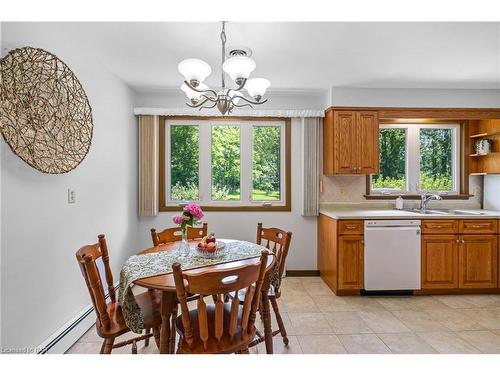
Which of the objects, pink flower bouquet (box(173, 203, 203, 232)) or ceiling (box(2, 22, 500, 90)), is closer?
pink flower bouquet (box(173, 203, 203, 232))

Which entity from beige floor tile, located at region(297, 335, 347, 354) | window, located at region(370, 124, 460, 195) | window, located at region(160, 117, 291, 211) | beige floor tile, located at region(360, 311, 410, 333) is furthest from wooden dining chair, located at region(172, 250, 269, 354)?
window, located at region(370, 124, 460, 195)

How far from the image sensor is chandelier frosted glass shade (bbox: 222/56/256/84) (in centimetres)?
173

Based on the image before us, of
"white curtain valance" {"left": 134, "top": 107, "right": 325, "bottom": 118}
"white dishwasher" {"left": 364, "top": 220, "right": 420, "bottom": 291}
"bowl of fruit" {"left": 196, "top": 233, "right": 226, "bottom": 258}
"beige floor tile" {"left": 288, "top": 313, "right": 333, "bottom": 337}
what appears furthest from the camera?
"white curtain valance" {"left": 134, "top": 107, "right": 325, "bottom": 118}

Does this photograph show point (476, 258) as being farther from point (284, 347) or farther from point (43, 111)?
point (43, 111)

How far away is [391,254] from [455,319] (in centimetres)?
78

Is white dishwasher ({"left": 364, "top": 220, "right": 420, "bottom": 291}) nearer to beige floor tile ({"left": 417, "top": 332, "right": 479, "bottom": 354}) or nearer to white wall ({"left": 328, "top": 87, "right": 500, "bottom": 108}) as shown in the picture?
beige floor tile ({"left": 417, "top": 332, "right": 479, "bottom": 354})

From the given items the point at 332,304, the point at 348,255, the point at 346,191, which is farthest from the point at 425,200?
the point at 332,304

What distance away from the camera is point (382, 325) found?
254 centimetres

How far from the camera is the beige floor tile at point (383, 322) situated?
2.47 meters

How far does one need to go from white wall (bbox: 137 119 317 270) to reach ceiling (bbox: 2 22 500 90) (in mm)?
1077

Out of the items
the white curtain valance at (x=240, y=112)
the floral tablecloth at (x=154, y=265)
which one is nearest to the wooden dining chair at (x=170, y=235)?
the floral tablecloth at (x=154, y=265)

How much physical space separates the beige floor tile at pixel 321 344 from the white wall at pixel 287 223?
59.9 inches

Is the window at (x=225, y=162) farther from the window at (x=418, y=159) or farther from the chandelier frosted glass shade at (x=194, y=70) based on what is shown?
the chandelier frosted glass shade at (x=194, y=70)
